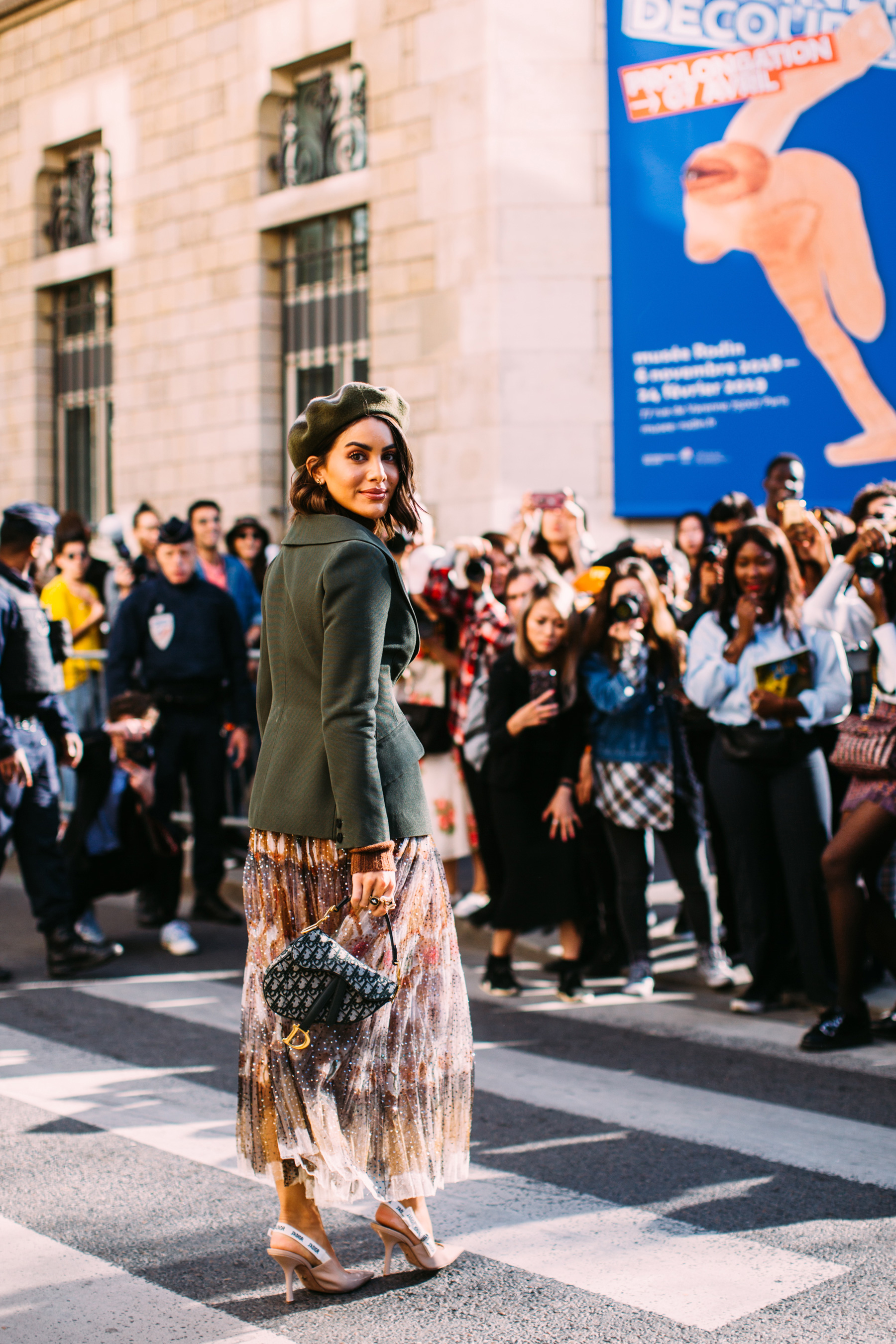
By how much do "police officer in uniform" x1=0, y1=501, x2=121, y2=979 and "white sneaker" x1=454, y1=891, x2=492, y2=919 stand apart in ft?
6.33

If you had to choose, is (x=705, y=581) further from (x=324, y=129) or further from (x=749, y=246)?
(x=324, y=129)

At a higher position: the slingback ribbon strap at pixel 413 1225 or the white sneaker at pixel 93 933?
the white sneaker at pixel 93 933

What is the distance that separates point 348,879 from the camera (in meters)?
3.42

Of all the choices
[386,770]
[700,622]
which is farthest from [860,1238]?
[700,622]

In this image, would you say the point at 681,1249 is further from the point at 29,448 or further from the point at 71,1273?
the point at 29,448

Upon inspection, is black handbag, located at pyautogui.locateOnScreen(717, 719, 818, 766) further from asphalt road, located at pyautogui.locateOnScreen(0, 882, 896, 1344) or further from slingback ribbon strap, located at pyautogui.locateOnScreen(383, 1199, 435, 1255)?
slingback ribbon strap, located at pyautogui.locateOnScreen(383, 1199, 435, 1255)

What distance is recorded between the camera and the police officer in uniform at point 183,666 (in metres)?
8.12

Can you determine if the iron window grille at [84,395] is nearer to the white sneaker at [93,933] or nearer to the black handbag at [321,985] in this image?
the white sneaker at [93,933]

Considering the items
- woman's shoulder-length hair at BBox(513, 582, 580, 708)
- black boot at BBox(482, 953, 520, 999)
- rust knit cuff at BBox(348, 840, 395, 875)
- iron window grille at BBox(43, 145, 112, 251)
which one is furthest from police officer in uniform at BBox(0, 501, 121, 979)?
iron window grille at BBox(43, 145, 112, 251)

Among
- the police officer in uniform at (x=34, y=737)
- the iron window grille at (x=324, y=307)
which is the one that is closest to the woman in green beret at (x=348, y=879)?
the police officer in uniform at (x=34, y=737)

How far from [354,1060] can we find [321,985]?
0.77ft

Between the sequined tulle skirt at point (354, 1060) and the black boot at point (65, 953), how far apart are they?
151 inches

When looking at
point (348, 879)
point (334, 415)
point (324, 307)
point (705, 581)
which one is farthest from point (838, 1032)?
point (324, 307)

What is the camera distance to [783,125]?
11.1 m
